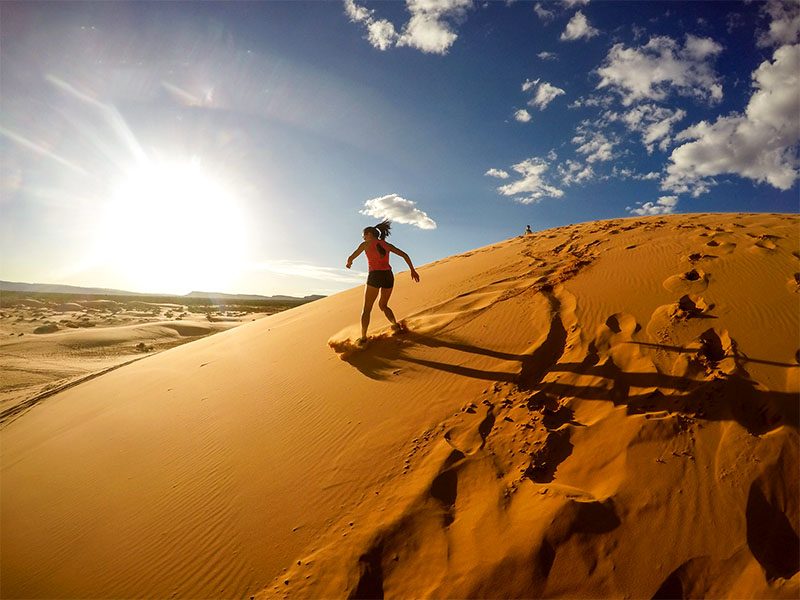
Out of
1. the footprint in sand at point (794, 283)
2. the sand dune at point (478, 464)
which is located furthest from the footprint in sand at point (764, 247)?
the footprint in sand at point (794, 283)

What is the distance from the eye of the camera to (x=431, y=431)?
316 cm

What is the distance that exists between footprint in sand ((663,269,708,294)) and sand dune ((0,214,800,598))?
3 cm

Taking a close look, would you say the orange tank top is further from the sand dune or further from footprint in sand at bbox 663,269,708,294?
footprint in sand at bbox 663,269,708,294

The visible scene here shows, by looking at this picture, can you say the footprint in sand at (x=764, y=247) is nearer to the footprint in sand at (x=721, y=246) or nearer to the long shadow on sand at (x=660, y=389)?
the footprint in sand at (x=721, y=246)

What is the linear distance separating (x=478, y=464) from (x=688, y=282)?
4.01 metres

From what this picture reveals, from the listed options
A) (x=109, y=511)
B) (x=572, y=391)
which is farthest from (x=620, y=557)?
(x=109, y=511)

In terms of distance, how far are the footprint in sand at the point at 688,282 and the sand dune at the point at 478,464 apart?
0.11 feet

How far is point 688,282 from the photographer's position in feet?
15.1

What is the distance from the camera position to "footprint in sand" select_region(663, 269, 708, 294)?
14.5 feet

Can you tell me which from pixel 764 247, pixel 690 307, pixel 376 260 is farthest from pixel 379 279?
pixel 764 247

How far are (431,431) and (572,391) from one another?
1339 mm

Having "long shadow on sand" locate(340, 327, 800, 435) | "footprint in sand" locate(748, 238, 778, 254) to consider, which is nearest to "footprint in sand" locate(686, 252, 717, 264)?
A: "footprint in sand" locate(748, 238, 778, 254)

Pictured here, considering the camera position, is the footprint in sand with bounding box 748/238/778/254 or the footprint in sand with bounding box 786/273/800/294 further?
the footprint in sand with bounding box 748/238/778/254

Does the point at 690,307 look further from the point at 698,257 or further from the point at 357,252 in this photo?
the point at 357,252
